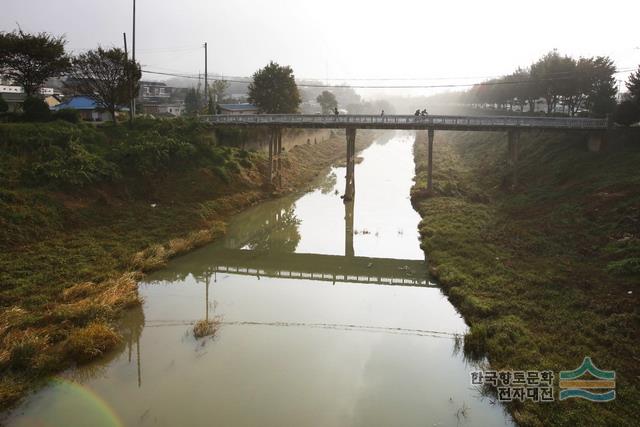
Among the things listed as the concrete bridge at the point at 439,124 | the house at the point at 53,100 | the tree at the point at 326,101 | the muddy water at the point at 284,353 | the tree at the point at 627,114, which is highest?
the tree at the point at 326,101

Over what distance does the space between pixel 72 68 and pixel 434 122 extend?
2859cm

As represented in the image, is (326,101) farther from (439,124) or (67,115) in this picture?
(439,124)

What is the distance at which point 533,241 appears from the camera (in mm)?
22203

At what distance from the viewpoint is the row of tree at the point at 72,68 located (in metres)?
35.4

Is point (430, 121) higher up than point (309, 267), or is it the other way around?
point (430, 121)

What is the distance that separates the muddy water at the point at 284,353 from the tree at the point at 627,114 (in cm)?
1813

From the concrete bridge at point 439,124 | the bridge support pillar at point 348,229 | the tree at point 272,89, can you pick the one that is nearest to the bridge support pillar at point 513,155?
the concrete bridge at point 439,124

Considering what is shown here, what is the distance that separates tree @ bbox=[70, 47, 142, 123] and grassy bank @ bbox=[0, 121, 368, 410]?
9.76 feet

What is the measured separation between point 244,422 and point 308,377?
2.40 m

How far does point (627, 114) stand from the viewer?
101 ft

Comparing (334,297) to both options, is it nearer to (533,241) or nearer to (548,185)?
(533,241)

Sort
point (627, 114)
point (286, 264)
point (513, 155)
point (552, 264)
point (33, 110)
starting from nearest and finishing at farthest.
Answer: point (552, 264)
point (286, 264)
point (627, 114)
point (513, 155)
point (33, 110)

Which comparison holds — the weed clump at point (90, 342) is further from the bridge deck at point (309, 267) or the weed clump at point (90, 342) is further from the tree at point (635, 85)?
the tree at point (635, 85)

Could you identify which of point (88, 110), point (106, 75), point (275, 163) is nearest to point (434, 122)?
point (275, 163)
